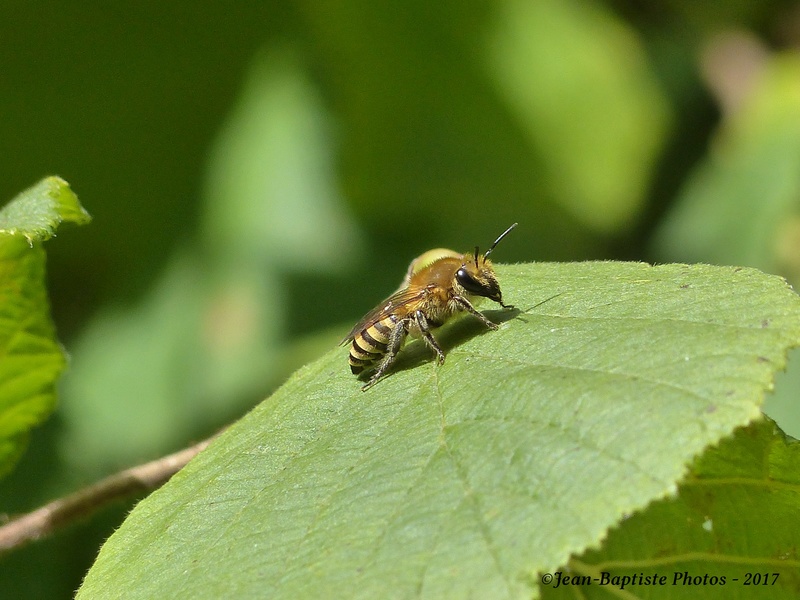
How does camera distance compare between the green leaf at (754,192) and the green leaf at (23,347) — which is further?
the green leaf at (754,192)

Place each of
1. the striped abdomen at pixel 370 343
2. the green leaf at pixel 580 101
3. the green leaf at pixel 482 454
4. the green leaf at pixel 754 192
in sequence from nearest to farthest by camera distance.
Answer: the green leaf at pixel 482 454 → the striped abdomen at pixel 370 343 → the green leaf at pixel 754 192 → the green leaf at pixel 580 101

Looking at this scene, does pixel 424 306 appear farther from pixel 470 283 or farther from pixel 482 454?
pixel 482 454

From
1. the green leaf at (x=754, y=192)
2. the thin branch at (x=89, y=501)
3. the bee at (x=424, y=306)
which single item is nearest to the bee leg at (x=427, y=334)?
the bee at (x=424, y=306)

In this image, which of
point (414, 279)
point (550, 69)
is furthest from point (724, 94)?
point (414, 279)

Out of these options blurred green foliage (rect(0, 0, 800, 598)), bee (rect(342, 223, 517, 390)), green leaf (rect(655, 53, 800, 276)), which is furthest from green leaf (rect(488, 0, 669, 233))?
bee (rect(342, 223, 517, 390))

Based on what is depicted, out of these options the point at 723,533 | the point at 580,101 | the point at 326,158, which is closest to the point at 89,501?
the point at 723,533

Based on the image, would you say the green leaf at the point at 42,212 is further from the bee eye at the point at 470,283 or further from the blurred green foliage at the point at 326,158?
the blurred green foliage at the point at 326,158

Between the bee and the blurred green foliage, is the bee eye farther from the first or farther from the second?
the blurred green foliage
